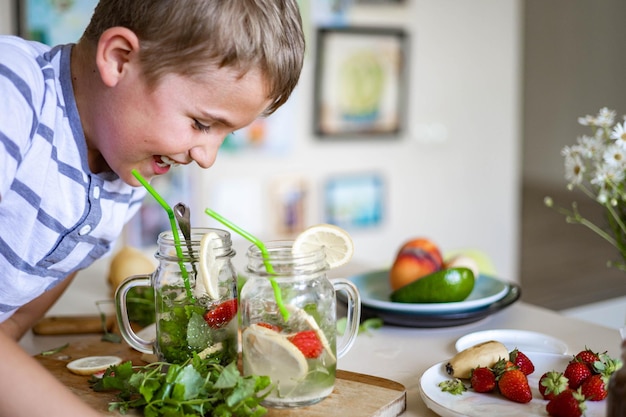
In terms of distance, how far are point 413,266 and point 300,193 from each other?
1.96 m

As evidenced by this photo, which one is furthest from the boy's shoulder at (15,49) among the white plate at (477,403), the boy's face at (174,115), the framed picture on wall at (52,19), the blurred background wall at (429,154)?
the blurred background wall at (429,154)

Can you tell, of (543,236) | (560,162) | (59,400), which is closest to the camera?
(59,400)

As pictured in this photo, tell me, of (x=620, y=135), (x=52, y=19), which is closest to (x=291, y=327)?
(x=620, y=135)

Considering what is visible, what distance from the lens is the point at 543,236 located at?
211 inches

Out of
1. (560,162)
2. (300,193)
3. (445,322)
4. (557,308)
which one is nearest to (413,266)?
(445,322)

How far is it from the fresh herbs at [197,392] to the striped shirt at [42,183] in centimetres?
28

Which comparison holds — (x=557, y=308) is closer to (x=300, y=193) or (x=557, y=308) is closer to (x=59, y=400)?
(x=300, y=193)

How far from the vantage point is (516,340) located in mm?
1195

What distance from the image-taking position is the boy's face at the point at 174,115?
3.15ft

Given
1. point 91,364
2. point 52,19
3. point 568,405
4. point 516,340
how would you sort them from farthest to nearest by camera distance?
point 52,19, point 516,340, point 91,364, point 568,405

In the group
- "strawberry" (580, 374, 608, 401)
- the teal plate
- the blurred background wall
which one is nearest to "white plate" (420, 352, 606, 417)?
"strawberry" (580, 374, 608, 401)

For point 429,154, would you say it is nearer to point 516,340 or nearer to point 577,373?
point 516,340

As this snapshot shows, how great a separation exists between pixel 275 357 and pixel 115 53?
1.42 ft

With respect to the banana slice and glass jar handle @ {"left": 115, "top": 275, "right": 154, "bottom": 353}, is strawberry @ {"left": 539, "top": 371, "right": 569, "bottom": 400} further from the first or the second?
glass jar handle @ {"left": 115, "top": 275, "right": 154, "bottom": 353}
